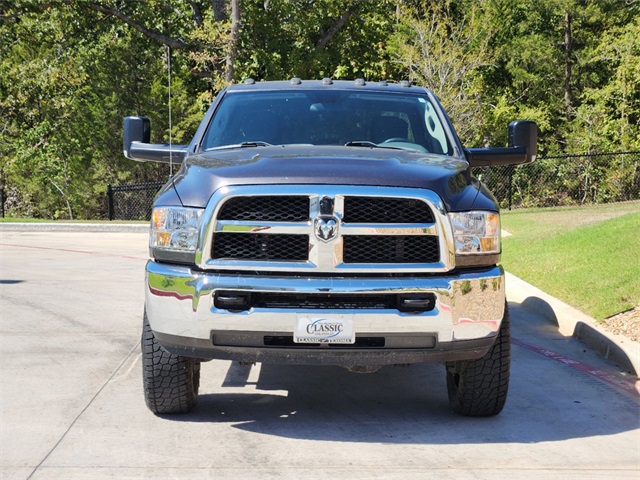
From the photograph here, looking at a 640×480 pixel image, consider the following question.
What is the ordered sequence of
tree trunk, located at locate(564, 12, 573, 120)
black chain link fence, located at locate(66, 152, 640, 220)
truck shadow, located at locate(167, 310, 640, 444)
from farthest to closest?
tree trunk, located at locate(564, 12, 573, 120) < black chain link fence, located at locate(66, 152, 640, 220) < truck shadow, located at locate(167, 310, 640, 444)

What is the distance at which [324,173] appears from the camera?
569 centimetres

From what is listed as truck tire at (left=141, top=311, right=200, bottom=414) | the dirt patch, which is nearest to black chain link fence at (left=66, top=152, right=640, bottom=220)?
the dirt patch

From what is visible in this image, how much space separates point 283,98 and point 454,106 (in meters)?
22.6

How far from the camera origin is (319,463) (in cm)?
540

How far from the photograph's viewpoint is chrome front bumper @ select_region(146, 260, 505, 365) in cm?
556

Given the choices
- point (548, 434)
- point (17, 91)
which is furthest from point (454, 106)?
point (548, 434)

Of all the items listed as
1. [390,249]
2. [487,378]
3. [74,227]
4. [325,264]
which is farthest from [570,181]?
[325,264]

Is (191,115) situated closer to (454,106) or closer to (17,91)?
(17,91)

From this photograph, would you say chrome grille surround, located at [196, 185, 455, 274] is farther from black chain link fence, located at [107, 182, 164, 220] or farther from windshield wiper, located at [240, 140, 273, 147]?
black chain link fence, located at [107, 182, 164, 220]

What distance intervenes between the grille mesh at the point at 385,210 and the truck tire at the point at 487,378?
0.99 m

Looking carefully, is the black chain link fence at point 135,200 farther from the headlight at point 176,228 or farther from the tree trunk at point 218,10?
the headlight at point 176,228

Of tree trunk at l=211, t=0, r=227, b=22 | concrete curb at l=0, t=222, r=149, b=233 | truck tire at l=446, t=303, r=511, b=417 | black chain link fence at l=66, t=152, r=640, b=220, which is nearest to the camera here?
truck tire at l=446, t=303, r=511, b=417

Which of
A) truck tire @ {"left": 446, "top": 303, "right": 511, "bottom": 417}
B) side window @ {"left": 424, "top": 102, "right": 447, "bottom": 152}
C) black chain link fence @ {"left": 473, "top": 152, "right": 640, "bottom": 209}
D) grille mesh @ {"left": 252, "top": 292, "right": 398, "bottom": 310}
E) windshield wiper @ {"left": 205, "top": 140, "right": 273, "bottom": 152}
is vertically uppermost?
side window @ {"left": 424, "top": 102, "right": 447, "bottom": 152}

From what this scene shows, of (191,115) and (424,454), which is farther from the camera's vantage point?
(191,115)
